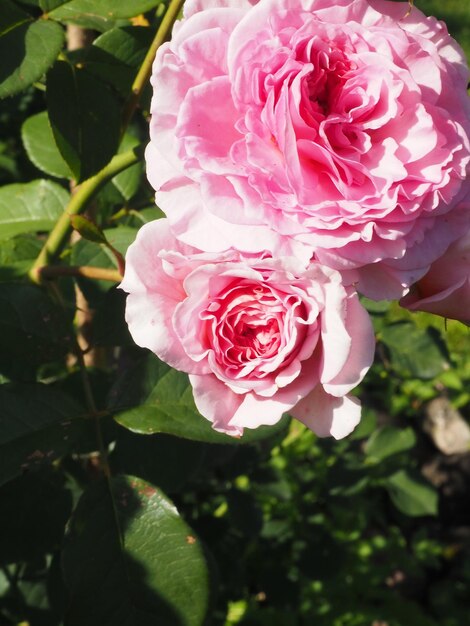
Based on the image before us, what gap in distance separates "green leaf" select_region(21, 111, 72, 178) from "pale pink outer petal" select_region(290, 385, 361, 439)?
0.67m

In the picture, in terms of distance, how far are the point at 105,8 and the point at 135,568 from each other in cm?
62

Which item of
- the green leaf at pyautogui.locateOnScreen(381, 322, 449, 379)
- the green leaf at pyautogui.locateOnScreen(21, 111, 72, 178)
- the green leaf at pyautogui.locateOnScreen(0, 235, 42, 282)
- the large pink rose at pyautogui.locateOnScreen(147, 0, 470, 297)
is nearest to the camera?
the large pink rose at pyautogui.locateOnScreen(147, 0, 470, 297)

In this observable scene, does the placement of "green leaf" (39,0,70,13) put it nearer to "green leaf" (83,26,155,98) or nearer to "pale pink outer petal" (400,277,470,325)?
"green leaf" (83,26,155,98)

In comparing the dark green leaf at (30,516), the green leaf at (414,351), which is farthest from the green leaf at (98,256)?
the green leaf at (414,351)

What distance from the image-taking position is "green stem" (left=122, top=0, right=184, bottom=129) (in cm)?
93

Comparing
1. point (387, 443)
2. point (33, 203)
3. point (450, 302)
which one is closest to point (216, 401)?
point (450, 302)

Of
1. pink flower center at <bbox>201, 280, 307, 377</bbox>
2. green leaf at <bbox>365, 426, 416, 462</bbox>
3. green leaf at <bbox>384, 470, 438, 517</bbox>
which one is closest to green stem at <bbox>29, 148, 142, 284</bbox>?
pink flower center at <bbox>201, 280, 307, 377</bbox>

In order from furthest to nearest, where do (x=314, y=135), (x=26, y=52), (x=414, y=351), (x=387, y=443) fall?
(x=387, y=443) → (x=414, y=351) → (x=26, y=52) → (x=314, y=135)

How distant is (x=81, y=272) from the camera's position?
97 centimetres

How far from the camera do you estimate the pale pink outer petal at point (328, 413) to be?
70cm

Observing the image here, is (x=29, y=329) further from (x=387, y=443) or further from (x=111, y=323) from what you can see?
(x=387, y=443)

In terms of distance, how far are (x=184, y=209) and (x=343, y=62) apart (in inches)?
7.2

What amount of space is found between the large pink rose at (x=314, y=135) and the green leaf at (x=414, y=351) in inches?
31.7

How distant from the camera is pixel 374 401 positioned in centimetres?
324
